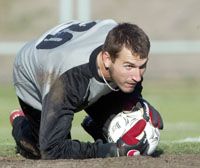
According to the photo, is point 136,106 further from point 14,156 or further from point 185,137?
point 185,137

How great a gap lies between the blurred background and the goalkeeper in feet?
15.7

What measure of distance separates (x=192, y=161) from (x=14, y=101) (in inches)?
241

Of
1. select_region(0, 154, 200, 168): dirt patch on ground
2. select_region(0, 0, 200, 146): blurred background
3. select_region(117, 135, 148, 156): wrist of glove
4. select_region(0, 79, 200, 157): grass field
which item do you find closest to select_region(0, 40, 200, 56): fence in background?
select_region(0, 0, 200, 146): blurred background

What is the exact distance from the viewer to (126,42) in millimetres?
6957

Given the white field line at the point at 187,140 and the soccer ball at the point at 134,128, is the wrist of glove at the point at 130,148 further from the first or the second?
the white field line at the point at 187,140

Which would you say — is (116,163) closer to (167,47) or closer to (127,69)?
(127,69)

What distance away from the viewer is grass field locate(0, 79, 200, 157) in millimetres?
8734

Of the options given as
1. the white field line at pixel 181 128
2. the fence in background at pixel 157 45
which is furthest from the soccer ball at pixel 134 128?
the fence in background at pixel 157 45

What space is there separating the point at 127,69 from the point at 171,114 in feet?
15.5

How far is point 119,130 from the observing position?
7.62 meters

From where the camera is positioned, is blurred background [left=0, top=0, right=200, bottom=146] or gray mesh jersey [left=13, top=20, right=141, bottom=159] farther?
blurred background [left=0, top=0, right=200, bottom=146]

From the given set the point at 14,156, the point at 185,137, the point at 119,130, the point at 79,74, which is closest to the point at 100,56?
the point at 79,74

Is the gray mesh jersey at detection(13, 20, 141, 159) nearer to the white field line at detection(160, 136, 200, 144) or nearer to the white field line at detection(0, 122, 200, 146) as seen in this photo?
the white field line at detection(160, 136, 200, 144)

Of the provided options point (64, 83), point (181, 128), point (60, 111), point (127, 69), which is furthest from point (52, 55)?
point (181, 128)
